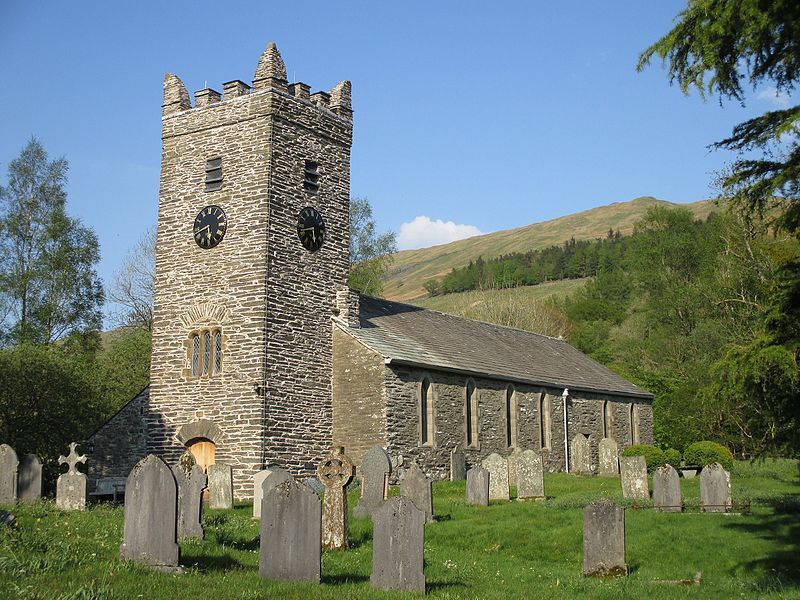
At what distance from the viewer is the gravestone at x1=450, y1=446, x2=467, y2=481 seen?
30.2 meters

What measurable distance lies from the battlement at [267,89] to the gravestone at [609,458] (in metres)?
16.1

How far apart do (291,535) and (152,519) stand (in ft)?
6.09

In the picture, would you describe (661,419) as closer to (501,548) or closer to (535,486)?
(535,486)

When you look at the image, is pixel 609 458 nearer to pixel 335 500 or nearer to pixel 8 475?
pixel 335 500

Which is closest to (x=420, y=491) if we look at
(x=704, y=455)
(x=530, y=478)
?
(x=530, y=478)

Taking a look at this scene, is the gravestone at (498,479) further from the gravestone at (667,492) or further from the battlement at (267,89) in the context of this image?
the battlement at (267,89)

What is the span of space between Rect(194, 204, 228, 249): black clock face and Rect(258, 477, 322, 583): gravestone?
17.6 m

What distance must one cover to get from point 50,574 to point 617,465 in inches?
1099

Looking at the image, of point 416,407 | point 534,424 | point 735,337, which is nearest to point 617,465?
point 534,424

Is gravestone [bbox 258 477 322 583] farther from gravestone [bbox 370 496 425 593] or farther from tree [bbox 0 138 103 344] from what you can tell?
tree [bbox 0 138 103 344]

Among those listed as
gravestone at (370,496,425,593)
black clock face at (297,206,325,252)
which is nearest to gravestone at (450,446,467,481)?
black clock face at (297,206,325,252)

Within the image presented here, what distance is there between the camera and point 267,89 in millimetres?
28922

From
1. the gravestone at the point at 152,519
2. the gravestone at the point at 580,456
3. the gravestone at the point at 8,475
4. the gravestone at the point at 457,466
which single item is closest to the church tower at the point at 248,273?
the gravestone at the point at 457,466

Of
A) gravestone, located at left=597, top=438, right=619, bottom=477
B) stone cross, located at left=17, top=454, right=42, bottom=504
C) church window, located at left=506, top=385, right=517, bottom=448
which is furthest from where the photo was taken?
gravestone, located at left=597, top=438, right=619, bottom=477
